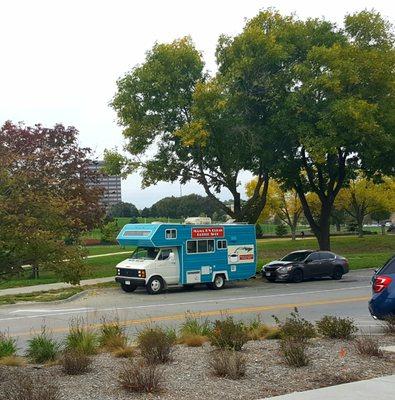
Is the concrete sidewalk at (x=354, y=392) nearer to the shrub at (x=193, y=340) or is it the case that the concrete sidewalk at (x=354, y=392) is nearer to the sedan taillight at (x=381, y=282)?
the shrub at (x=193, y=340)

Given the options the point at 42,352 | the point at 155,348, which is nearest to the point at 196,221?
the point at 42,352

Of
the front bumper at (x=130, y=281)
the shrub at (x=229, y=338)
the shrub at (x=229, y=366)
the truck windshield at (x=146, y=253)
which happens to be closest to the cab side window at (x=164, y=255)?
the truck windshield at (x=146, y=253)

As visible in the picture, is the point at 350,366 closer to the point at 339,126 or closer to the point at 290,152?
the point at 339,126

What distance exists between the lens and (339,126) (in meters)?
26.9

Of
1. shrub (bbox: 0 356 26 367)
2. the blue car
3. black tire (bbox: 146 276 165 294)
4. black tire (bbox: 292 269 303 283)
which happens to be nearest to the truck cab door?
black tire (bbox: 146 276 165 294)

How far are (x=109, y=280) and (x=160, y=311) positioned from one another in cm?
1105

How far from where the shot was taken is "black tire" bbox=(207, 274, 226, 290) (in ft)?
84.2

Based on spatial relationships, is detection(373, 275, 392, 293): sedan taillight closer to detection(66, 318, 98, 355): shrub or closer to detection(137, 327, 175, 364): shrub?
detection(137, 327, 175, 364): shrub

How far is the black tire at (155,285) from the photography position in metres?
23.5

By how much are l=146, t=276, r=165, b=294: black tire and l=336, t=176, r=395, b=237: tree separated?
41.5 m

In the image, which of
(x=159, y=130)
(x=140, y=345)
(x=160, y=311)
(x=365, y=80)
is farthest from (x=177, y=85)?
(x=140, y=345)

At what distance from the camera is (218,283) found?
25797 mm

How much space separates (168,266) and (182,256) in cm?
71

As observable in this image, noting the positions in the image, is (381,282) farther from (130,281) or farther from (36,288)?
(36,288)
